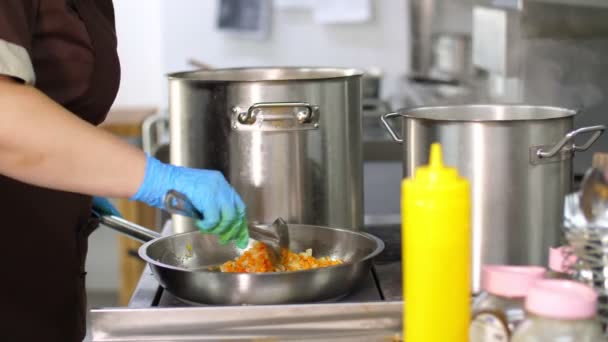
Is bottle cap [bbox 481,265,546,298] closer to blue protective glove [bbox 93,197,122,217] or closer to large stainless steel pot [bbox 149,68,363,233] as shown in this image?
large stainless steel pot [bbox 149,68,363,233]

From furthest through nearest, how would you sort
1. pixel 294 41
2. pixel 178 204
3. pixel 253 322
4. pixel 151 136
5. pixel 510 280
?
pixel 294 41
pixel 151 136
pixel 178 204
pixel 253 322
pixel 510 280

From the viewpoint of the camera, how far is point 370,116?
316cm

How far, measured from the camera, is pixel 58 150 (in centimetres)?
126

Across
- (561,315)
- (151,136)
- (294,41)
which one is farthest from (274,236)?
(294,41)

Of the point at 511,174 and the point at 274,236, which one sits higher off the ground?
the point at 511,174

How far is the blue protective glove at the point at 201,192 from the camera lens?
1.30 meters

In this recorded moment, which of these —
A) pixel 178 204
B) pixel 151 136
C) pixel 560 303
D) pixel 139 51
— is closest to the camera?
pixel 560 303

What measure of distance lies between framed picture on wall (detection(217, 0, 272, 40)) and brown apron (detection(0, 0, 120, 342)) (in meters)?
2.74

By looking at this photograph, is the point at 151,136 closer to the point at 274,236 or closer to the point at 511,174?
the point at 274,236

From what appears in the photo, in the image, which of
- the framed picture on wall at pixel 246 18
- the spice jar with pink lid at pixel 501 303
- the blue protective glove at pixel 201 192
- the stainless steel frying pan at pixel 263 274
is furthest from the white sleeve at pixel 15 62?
the framed picture on wall at pixel 246 18

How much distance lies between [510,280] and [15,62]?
0.73 meters

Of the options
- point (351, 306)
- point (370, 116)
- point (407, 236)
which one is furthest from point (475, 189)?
point (370, 116)

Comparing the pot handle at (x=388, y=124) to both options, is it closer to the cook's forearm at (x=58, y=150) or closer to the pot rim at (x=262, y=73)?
the pot rim at (x=262, y=73)

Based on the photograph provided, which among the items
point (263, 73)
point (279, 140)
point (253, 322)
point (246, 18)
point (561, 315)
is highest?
point (246, 18)
